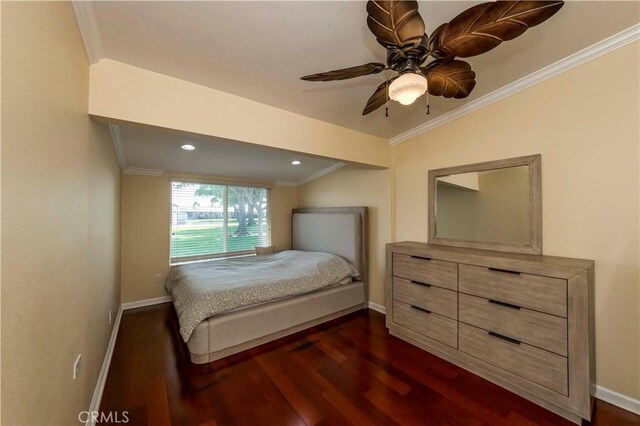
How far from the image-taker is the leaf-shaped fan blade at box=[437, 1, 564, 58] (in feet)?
2.98

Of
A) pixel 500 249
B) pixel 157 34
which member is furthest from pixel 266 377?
pixel 157 34

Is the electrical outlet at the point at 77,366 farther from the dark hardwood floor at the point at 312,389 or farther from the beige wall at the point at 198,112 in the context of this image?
the beige wall at the point at 198,112

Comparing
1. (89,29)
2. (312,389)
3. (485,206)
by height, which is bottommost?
(312,389)

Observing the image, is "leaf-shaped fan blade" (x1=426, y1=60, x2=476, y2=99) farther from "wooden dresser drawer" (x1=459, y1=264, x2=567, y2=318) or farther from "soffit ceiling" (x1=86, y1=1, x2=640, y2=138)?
"wooden dresser drawer" (x1=459, y1=264, x2=567, y2=318)

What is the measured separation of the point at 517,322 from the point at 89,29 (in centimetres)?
327

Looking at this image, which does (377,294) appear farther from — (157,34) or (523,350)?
(157,34)

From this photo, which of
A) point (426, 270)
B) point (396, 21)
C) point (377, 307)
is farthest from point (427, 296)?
point (396, 21)

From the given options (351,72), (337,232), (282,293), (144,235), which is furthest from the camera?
(337,232)

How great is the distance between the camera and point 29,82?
779 millimetres

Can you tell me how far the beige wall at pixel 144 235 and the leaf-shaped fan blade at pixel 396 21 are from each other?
3.80 m

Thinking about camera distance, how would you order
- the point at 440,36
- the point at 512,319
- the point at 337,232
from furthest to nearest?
the point at 337,232 < the point at 512,319 < the point at 440,36

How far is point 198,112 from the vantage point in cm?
189

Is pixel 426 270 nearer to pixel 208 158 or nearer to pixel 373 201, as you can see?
pixel 373 201

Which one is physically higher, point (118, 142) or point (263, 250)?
point (118, 142)
